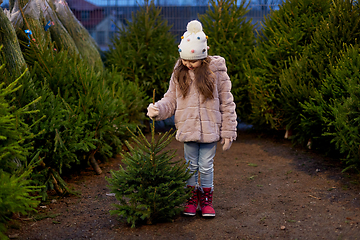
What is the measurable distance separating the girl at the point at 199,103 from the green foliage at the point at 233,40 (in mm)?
3297

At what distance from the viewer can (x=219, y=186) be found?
16.3 ft

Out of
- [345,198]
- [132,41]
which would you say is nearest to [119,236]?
[345,198]

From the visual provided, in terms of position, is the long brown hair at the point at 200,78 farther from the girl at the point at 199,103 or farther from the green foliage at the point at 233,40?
the green foliage at the point at 233,40

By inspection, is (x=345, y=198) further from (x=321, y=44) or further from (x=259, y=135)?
(x=259, y=135)

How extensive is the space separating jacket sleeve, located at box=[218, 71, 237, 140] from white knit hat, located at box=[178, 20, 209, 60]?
0.34 metres

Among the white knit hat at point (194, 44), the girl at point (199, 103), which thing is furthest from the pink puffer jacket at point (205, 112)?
the white knit hat at point (194, 44)

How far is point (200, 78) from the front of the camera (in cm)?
362

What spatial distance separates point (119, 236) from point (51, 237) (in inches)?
24.9

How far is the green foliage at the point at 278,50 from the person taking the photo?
20.7 feet

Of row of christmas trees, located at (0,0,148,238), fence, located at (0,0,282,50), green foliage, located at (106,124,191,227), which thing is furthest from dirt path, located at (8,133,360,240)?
fence, located at (0,0,282,50)

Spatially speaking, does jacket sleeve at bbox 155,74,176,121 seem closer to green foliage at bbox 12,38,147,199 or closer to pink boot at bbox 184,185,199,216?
pink boot at bbox 184,185,199,216

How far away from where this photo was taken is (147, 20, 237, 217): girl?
11.9 ft

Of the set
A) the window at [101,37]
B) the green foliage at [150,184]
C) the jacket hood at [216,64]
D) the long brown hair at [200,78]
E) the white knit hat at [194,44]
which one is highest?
the window at [101,37]

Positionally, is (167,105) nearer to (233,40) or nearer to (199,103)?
(199,103)
